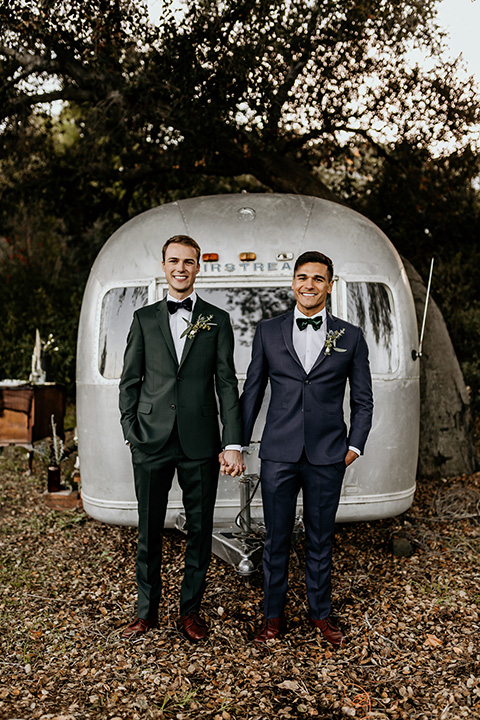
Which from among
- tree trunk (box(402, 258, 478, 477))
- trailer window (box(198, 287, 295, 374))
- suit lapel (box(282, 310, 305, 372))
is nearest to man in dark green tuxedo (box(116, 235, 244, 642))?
suit lapel (box(282, 310, 305, 372))

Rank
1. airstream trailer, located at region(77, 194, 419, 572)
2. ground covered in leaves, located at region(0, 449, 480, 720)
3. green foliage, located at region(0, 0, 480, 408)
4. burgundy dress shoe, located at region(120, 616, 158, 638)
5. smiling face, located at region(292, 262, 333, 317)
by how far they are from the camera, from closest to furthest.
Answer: ground covered in leaves, located at region(0, 449, 480, 720) → smiling face, located at region(292, 262, 333, 317) → burgundy dress shoe, located at region(120, 616, 158, 638) → airstream trailer, located at region(77, 194, 419, 572) → green foliage, located at region(0, 0, 480, 408)

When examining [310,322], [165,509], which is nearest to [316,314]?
[310,322]

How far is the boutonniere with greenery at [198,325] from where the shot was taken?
3518 millimetres

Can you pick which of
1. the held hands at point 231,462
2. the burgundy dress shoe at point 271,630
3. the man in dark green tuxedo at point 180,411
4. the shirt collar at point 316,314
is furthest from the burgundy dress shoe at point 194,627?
the shirt collar at point 316,314

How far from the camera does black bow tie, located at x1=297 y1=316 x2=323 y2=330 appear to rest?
3.51m

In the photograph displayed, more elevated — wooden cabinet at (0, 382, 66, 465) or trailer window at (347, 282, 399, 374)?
trailer window at (347, 282, 399, 374)

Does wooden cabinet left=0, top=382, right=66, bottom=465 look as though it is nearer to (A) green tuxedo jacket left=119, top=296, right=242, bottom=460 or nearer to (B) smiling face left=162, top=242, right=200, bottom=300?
(A) green tuxedo jacket left=119, top=296, right=242, bottom=460

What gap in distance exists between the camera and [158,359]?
3537 millimetres

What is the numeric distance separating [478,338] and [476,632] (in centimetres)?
613

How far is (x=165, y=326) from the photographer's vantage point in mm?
3545

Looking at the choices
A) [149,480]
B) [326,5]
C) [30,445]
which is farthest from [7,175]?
[149,480]

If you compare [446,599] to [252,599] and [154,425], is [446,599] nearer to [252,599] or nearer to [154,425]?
[252,599]

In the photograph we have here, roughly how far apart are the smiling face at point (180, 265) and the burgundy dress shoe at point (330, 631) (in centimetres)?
194

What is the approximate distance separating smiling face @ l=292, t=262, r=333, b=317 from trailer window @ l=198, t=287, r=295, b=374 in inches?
35.7
